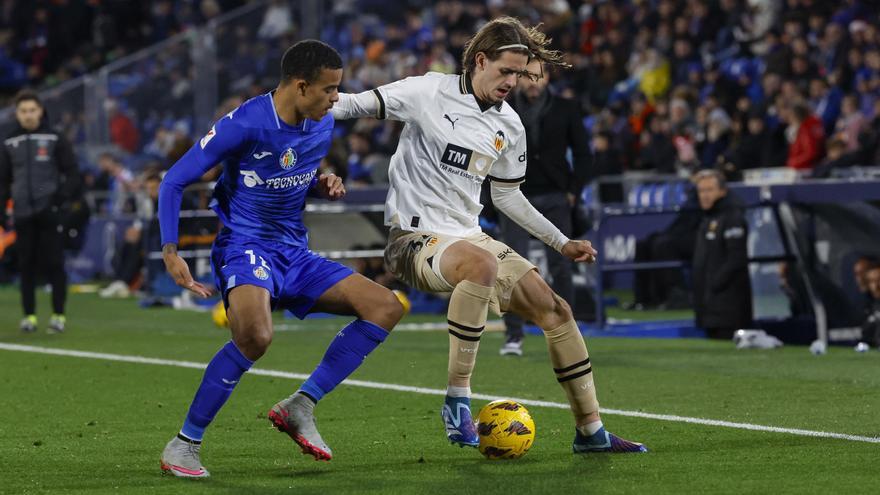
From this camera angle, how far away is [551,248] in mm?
12094

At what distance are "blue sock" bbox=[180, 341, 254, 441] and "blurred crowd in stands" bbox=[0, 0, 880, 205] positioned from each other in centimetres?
1103

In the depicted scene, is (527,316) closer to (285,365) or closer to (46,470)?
(46,470)

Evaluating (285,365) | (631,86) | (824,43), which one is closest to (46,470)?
(285,365)

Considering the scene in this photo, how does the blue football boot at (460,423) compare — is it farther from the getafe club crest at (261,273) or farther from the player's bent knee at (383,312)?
the getafe club crest at (261,273)

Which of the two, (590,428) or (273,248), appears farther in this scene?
(590,428)

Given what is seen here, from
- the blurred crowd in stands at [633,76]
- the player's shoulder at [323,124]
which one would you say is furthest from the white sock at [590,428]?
the blurred crowd in stands at [633,76]

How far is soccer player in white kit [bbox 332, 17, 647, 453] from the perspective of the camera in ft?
23.7

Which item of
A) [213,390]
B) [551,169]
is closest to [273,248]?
[213,390]

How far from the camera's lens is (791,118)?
19.8m

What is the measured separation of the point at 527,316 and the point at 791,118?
43.2ft

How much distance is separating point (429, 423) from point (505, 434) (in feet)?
4.62

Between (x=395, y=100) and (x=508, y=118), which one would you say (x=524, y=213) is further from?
(x=395, y=100)

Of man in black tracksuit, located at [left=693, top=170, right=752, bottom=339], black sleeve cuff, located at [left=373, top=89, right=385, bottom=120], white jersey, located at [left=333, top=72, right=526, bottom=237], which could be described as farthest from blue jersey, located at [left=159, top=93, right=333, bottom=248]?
man in black tracksuit, located at [left=693, top=170, right=752, bottom=339]

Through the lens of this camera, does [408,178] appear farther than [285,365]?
No
